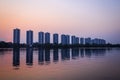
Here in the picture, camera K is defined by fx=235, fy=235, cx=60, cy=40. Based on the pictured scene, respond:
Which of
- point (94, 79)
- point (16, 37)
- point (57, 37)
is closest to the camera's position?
point (94, 79)

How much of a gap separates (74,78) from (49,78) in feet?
5.31

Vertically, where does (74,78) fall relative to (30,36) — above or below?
below

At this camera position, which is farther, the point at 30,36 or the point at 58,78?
the point at 30,36

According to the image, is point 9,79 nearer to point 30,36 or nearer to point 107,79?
point 107,79

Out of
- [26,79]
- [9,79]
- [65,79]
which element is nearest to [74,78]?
[65,79]

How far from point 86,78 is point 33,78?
3425 millimetres

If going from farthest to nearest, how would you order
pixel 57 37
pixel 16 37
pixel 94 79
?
1. pixel 57 37
2. pixel 16 37
3. pixel 94 79

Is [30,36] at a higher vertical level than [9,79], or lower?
higher

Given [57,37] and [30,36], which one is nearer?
[30,36]

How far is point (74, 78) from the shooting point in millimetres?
15258

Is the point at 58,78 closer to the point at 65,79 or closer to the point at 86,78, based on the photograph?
the point at 65,79

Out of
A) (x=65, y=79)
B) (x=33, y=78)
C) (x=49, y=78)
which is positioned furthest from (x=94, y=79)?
(x=33, y=78)

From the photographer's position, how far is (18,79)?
14.9m

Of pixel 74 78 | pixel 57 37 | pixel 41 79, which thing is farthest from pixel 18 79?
pixel 57 37
